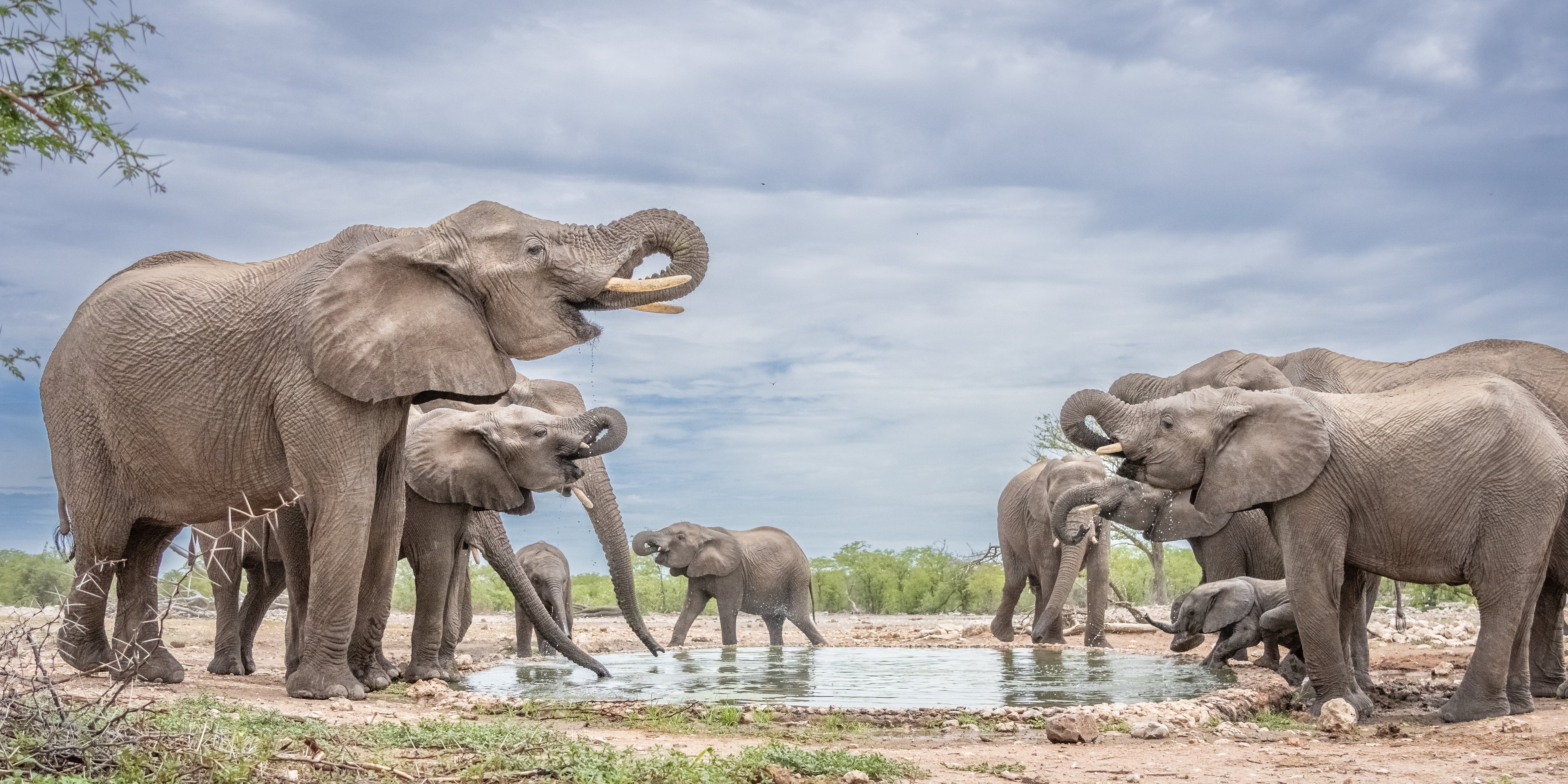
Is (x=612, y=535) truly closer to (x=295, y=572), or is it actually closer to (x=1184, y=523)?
(x=295, y=572)

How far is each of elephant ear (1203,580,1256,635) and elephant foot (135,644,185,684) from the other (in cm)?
995

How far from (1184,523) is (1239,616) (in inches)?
94.9

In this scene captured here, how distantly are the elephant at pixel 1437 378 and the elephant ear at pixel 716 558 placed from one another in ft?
25.9

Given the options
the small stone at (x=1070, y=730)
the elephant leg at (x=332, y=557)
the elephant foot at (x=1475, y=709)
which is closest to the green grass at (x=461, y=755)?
the small stone at (x=1070, y=730)

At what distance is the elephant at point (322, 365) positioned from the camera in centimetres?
960

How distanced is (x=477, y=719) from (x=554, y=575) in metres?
9.33

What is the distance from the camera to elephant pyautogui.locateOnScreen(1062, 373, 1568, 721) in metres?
10.3

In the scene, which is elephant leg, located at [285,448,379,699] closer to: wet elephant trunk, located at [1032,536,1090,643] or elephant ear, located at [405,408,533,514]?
elephant ear, located at [405,408,533,514]

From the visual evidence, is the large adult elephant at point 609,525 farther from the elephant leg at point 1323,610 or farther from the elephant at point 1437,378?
the elephant leg at point 1323,610

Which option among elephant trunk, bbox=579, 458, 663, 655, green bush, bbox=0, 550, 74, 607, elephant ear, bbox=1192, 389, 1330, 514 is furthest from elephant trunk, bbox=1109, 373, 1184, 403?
green bush, bbox=0, 550, 74, 607

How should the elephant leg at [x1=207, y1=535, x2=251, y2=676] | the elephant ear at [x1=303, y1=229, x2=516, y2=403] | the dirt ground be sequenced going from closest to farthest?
the dirt ground → the elephant ear at [x1=303, y1=229, x2=516, y2=403] → the elephant leg at [x1=207, y1=535, x2=251, y2=676]

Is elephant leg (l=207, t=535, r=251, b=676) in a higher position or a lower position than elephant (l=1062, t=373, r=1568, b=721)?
lower

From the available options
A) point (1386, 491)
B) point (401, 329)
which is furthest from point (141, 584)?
point (1386, 491)

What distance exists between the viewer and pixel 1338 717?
380 inches
